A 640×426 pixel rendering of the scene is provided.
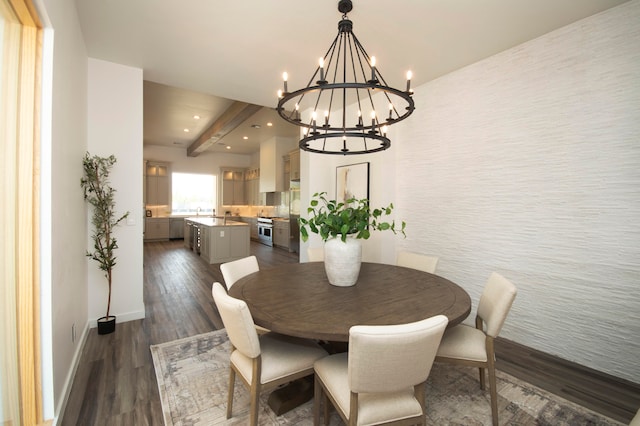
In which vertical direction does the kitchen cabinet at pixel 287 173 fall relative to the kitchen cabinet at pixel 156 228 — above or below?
above

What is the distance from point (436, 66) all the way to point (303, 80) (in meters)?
1.57

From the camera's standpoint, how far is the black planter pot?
2.79m

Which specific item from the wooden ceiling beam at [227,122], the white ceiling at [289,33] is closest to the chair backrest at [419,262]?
the white ceiling at [289,33]

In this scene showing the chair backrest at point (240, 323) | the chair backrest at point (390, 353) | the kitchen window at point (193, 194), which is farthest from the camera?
the kitchen window at point (193, 194)

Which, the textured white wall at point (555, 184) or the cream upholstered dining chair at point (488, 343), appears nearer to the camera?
the cream upholstered dining chair at point (488, 343)

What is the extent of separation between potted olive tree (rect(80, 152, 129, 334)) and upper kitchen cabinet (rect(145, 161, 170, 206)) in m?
6.95

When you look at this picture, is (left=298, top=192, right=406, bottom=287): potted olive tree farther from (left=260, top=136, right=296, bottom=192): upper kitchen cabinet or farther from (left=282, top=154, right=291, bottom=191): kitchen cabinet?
(left=260, top=136, right=296, bottom=192): upper kitchen cabinet

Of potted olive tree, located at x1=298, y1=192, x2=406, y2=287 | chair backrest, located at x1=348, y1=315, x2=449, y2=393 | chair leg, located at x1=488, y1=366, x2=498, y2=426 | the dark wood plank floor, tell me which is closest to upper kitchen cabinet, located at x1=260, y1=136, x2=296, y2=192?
the dark wood plank floor

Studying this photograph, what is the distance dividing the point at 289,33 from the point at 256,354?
2.61 metres

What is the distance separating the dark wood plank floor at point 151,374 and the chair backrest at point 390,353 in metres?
1.41

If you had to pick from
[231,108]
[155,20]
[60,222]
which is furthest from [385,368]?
[231,108]

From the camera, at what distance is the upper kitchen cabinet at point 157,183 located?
912 centimetres

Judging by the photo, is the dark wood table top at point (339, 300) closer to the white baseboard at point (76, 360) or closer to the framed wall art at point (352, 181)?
the white baseboard at point (76, 360)

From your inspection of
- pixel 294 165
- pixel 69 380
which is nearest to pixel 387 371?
pixel 69 380
